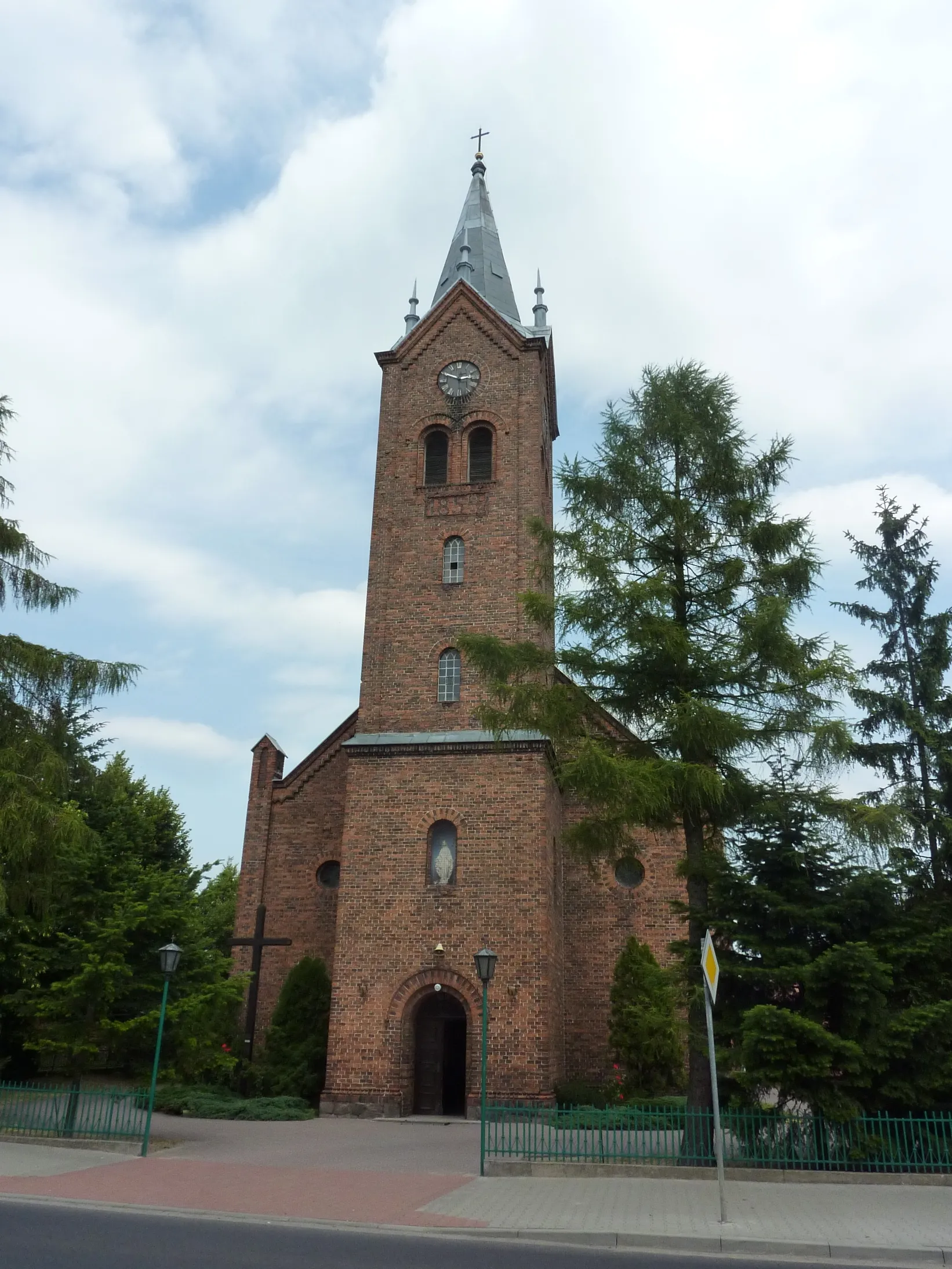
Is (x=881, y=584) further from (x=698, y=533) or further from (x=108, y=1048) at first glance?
(x=108, y=1048)

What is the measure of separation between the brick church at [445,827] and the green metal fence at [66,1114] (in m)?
4.78

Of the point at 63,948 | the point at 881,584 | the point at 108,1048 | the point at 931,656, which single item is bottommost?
the point at 108,1048

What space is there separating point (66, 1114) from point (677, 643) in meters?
11.4

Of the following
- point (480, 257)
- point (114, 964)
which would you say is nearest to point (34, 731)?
point (114, 964)

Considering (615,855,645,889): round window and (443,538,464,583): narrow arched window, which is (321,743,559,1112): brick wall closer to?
(615,855,645,889): round window

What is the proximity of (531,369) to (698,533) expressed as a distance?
1086cm

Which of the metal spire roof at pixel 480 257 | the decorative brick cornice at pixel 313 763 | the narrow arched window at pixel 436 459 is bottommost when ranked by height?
the decorative brick cornice at pixel 313 763

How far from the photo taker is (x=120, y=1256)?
8.01 m

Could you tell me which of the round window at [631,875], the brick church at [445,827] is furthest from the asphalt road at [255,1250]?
the round window at [631,875]

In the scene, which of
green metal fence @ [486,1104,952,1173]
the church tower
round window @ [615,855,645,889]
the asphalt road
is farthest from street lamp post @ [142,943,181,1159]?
round window @ [615,855,645,889]

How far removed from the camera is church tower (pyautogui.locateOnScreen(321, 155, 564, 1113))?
63.0 feet

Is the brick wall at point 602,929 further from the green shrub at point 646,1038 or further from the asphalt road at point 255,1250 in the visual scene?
the asphalt road at point 255,1250

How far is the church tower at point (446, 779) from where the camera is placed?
63.0ft

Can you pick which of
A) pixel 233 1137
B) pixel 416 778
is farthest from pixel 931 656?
pixel 233 1137
